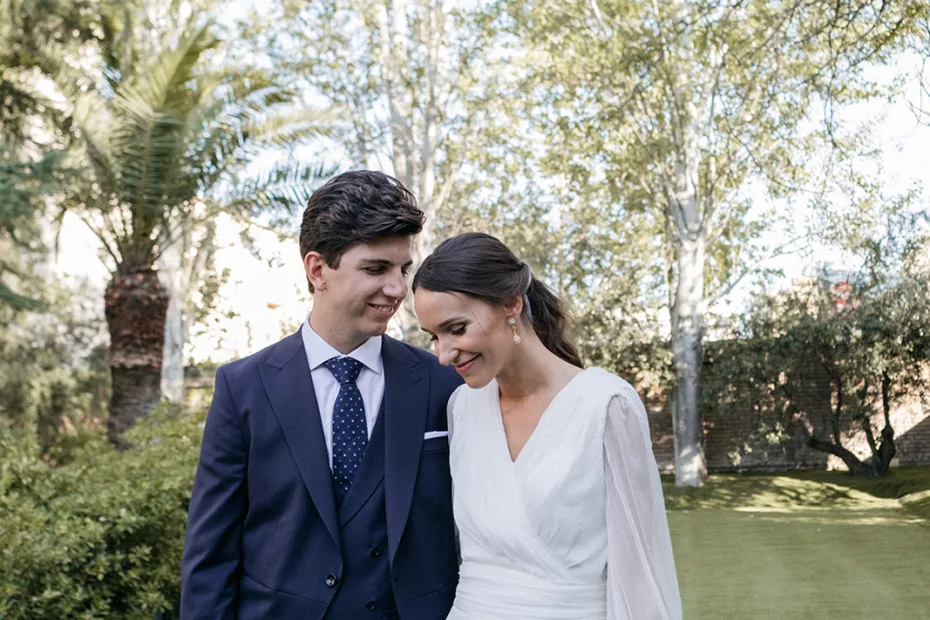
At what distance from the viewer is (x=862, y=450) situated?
2592 centimetres

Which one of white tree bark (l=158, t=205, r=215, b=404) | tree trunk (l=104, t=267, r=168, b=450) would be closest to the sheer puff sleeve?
tree trunk (l=104, t=267, r=168, b=450)

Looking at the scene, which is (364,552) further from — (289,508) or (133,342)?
(133,342)

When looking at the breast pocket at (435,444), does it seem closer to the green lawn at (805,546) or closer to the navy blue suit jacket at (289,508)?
the navy blue suit jacket at (289,508)

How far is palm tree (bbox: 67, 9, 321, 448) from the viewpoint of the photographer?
13.7 metres

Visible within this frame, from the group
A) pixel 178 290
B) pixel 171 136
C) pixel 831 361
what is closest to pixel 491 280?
pixel 171 136

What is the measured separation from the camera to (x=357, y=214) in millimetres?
2996

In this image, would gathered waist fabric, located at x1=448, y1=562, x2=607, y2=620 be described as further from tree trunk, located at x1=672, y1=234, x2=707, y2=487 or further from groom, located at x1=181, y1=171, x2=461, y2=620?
tree trunk, located at x1=672, y1=234, x2=707, y2=487

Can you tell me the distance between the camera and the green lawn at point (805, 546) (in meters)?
11.8

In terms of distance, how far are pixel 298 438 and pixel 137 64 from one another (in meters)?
13.2

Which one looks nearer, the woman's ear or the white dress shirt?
the woman's ear

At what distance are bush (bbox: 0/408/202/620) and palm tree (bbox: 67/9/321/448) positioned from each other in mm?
6628

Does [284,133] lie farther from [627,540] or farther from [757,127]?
[627,540]

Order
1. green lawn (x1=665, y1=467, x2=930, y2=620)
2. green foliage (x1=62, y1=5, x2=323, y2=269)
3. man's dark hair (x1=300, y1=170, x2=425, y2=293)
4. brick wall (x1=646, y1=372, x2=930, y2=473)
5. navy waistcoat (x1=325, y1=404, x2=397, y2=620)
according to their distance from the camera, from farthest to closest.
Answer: brick wall (x1=646, y1=372, x2=930, y2=473), green foliage (x1=62, y1=5, x2=323, y2=269), green lawn (x1=665, y1=467, x2=930, y2=620), man's dark hair (x1=300, y1=170, x2=425, y2=293), navy waistcoat (x1=325, y1=404, x2=397, y2=620)

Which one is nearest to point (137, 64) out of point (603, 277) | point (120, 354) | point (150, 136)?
point (150, 136)
